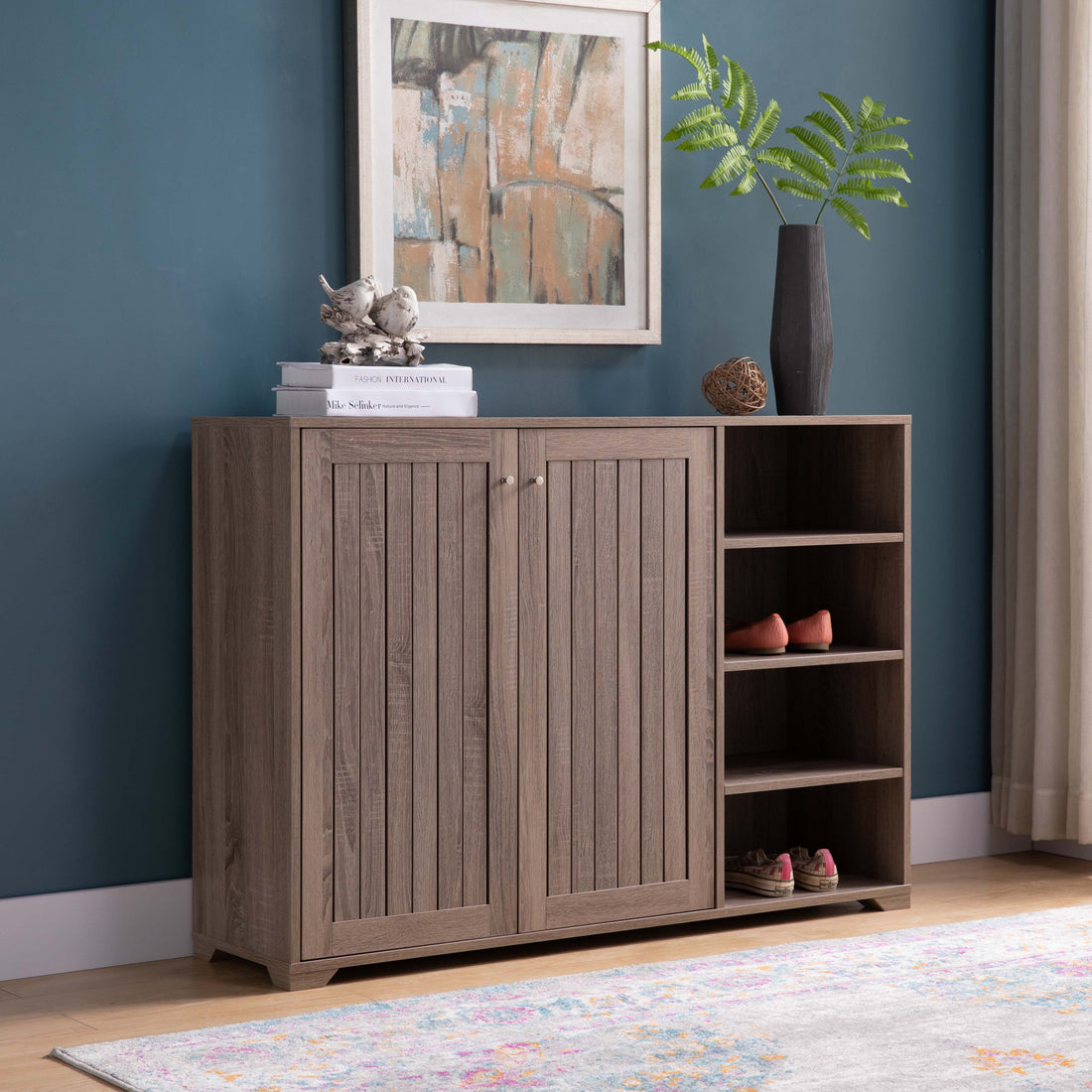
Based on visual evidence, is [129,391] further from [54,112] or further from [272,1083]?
[272,1083]

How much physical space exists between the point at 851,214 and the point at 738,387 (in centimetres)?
47

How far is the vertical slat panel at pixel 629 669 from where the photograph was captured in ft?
10.4

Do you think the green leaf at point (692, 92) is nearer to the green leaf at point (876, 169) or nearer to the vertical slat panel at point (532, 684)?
the green leaf at point (876, 169)

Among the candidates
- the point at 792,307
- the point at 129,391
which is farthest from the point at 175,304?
the point at 792,307

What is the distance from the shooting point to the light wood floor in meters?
2.69

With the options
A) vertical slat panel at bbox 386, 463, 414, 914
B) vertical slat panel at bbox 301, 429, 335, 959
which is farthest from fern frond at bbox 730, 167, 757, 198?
vertical slat panel at bbox 301, 429, 335, 959

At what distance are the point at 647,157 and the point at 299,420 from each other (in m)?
1.14

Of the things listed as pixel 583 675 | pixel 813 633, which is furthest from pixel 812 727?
pixel 583 675

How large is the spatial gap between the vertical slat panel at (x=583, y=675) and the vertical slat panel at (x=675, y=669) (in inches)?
6.6

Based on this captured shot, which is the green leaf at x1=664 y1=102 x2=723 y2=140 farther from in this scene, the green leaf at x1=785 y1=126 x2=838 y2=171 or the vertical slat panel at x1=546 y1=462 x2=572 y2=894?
the vertical slat panel at x1=546 y1=462 x2=572 y2=894

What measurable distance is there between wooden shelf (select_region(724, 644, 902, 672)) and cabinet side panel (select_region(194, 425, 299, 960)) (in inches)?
36.1

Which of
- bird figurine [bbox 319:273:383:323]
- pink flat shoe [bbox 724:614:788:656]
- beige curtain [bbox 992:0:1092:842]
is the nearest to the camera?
bird figurine [bbox 319:273:383:323]

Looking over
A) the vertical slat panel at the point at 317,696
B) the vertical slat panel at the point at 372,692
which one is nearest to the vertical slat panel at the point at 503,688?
the vertical slat panel at the point at 372,692

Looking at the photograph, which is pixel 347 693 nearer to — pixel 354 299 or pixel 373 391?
pixel 373 391
